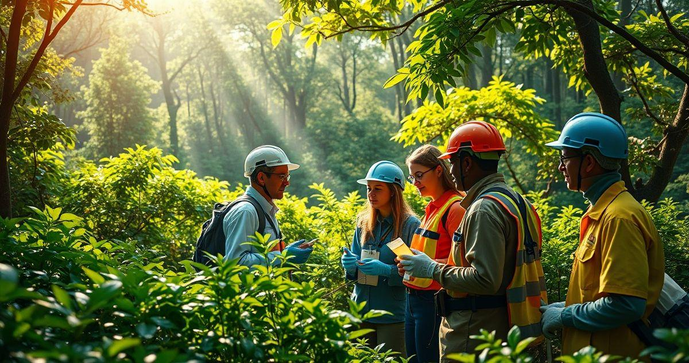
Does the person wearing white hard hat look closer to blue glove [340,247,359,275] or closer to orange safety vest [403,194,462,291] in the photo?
blue glove [340,247,359,275]

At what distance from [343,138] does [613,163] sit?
4651cm

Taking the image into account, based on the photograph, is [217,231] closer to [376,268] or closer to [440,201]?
[376,268]

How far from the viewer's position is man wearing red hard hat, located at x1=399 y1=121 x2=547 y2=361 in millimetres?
3203

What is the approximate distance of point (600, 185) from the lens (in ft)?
10.1

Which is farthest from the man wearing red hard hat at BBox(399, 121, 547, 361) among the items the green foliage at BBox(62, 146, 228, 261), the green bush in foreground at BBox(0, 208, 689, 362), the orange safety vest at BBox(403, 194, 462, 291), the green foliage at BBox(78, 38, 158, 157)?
the green foliage at BBox(78, 38, 158, 157)

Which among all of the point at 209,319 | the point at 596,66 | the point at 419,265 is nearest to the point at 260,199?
the point at 419,265

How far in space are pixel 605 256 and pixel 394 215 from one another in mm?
2441

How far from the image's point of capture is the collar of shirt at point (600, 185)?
3.05 m

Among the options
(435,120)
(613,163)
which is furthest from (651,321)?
(435,120)

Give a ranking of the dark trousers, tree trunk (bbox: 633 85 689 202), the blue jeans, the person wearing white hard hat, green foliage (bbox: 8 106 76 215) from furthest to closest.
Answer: tree trunk (bbox: 633 85 689 202), green foliage (bbox: 8 106 76 215), the dark trousers, the blue jeans, the person wearing white hard hat

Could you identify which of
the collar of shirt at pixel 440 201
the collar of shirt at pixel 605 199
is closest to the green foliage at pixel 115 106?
the collar of shirt at pixel 440 201

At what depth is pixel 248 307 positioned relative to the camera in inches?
88.1

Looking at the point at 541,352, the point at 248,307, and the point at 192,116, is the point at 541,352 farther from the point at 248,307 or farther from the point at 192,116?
the point at 192,116

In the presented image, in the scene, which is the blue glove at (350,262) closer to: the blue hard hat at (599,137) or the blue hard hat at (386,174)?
the blue hard hat at (386,174)
